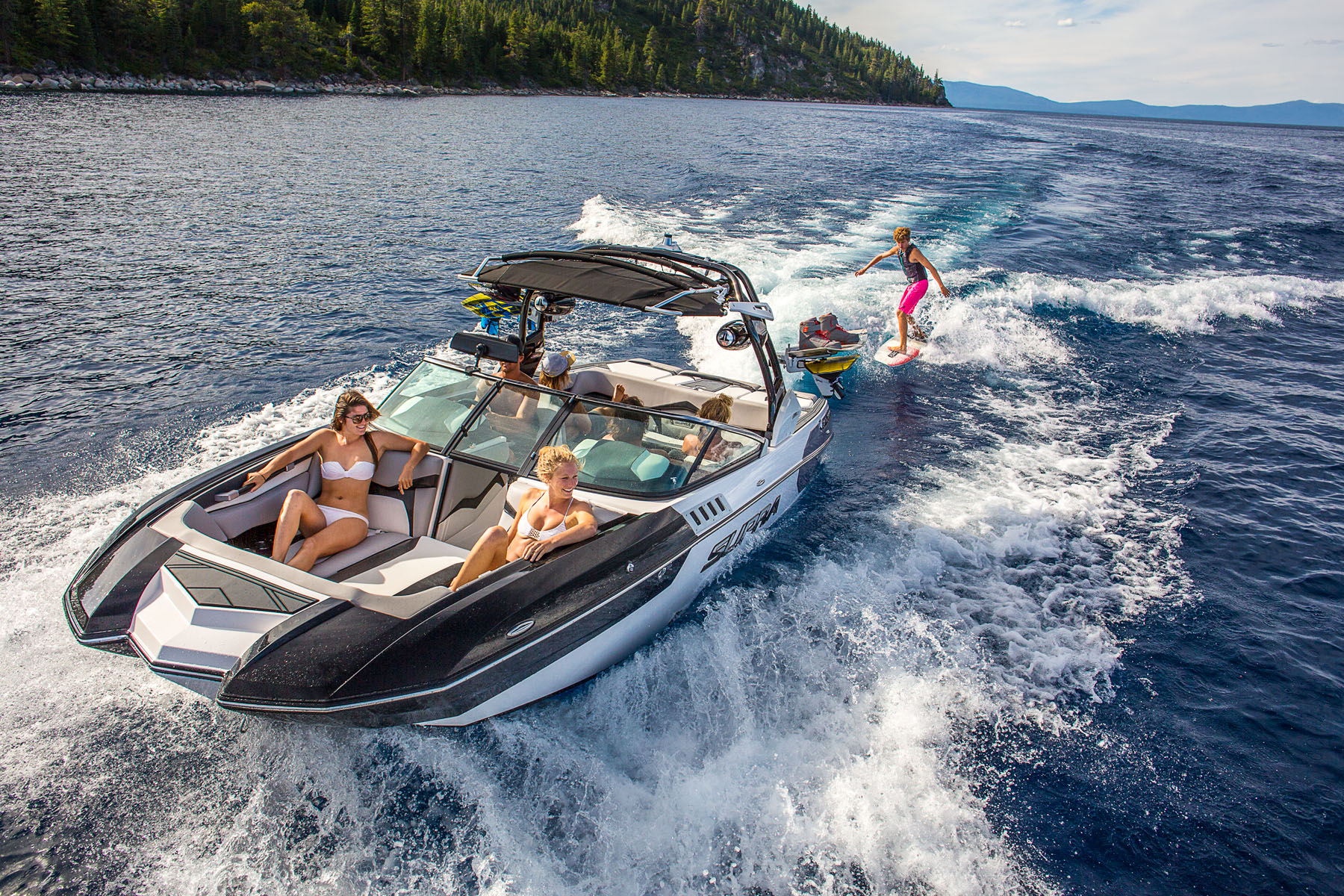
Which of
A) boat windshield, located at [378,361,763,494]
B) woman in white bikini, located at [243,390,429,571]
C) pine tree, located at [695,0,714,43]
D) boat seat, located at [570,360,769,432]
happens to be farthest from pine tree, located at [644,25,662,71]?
woman in white bikini, located at [243,390,429,571]

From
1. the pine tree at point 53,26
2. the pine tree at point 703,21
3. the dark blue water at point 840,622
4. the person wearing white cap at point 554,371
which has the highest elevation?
the pine tree at point 703,21

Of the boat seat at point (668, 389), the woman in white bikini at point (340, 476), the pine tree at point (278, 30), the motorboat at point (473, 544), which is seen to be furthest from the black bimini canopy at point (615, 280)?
the pine tree at point (278, 30)

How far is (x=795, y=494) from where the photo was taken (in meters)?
6.73

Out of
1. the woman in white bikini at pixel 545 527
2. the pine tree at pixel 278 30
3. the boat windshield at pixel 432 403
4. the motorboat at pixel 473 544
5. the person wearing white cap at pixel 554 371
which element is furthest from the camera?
the pine tree at pixel 278 30

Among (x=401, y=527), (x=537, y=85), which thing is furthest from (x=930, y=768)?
(x=537, y=85)

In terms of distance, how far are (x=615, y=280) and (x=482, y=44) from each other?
101 m

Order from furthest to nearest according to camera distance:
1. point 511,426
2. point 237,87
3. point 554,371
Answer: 1. point 237,87
2. point 554,371
3. point 511,426

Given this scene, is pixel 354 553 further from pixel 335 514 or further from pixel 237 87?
pixel 237 87

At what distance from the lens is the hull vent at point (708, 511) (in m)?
5.06

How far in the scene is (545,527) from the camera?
4.48m

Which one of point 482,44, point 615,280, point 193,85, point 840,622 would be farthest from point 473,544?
point 482,44

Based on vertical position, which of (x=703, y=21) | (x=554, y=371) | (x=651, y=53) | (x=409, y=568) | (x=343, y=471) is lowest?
(x=409, y=568)

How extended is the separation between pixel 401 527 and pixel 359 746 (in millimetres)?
1663

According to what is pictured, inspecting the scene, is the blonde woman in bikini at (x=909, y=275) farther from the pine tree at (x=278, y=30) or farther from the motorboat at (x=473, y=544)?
the pine tree at (x=278, y=30)
